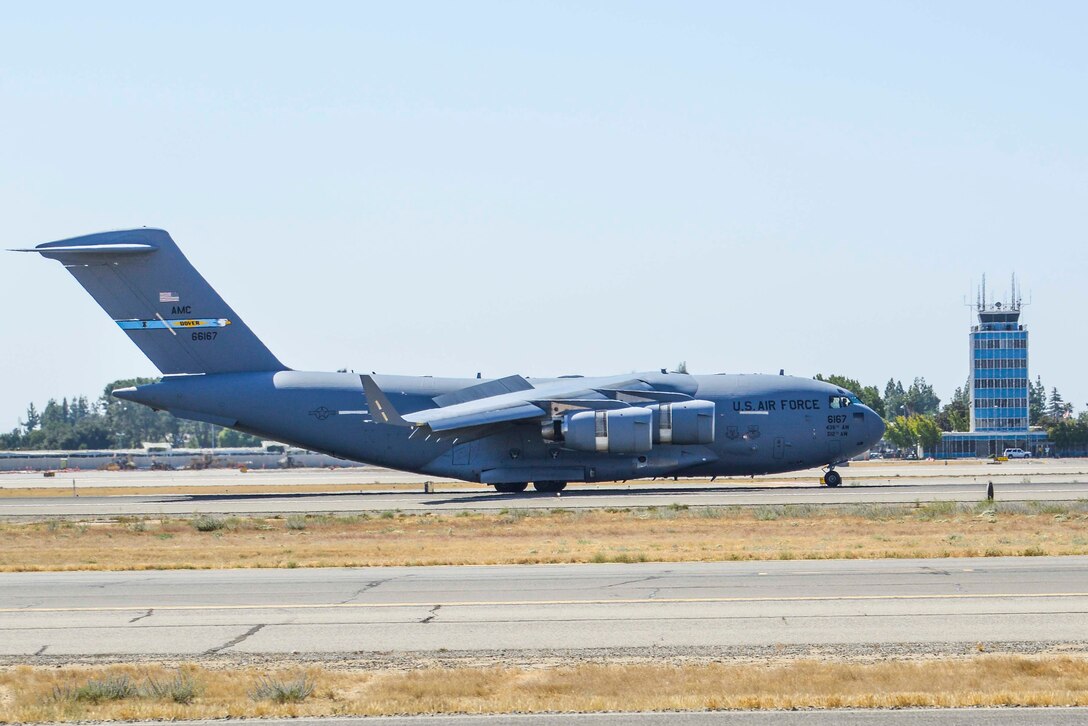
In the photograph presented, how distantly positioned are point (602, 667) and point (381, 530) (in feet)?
58.6

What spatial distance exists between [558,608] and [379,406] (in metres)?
25.0

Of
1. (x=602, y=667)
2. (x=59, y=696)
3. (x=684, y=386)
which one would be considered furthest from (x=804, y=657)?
(x=684, y=386)

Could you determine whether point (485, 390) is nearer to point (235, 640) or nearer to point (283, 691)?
point (235, 640)

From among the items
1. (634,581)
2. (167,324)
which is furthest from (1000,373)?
(634,581)

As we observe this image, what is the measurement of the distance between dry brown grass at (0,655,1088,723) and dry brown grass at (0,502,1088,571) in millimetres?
9178

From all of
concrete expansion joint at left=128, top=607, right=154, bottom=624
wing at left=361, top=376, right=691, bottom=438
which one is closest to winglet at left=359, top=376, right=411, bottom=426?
wing at left=361, top=376, right=691, bottom=438

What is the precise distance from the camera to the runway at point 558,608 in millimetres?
13508

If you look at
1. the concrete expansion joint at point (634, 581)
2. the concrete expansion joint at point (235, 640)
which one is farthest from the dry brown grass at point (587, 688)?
→ the concrete expansion joint at point (634, 581)

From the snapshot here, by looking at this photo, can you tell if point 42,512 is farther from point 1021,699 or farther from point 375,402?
point 1021,699

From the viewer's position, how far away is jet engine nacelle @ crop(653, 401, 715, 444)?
42.5 meters

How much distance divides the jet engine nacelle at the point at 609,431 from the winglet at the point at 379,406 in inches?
223

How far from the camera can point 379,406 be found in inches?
1574

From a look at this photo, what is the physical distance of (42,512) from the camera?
37250mm

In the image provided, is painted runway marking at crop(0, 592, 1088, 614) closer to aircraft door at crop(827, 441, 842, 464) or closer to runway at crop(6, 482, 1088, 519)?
runway at crop(6, 482, 1088, 519)
